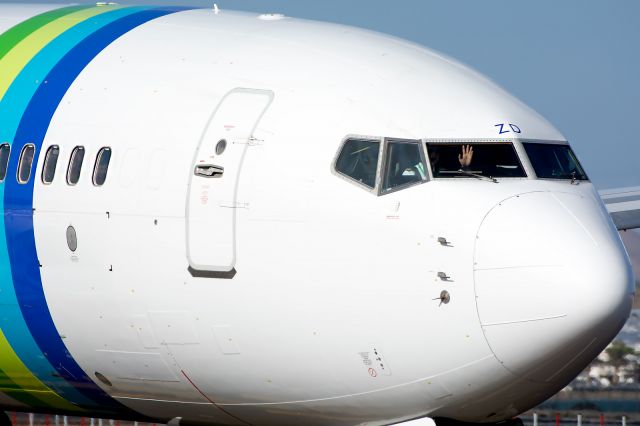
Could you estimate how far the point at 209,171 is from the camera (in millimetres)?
15969

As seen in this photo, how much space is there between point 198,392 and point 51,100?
12.3 ft

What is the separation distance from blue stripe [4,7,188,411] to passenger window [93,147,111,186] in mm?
910

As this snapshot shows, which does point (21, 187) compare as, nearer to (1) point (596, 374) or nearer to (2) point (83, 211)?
(2) point (83, 211)

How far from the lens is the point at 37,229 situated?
17.1 meters

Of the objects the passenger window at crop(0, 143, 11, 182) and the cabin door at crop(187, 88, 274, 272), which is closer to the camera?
the cabin door at crop(187, 88, 274, 272)

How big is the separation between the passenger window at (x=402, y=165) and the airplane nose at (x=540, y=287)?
94 centimetres

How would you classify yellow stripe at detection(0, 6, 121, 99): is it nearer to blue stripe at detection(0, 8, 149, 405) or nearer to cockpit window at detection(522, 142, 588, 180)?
blue stripe at detection(0, 8, 149, 405)

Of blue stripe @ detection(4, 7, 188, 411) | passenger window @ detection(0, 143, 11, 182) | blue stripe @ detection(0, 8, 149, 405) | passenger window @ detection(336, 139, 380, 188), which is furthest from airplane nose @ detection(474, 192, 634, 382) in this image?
passenger window @ detection(0, 143, 11, 182)

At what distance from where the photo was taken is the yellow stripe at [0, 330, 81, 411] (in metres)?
17.8

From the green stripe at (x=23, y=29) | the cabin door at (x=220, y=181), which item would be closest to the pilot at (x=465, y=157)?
the cabin door at (x=220, y=181)

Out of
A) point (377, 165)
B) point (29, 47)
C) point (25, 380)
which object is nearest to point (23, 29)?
point (29, 47)

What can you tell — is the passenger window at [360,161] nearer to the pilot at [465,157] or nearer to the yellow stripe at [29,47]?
the pilot at [465,157]

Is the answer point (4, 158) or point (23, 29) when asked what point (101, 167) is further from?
point (23, 29)

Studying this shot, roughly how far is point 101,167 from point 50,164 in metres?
0.75
